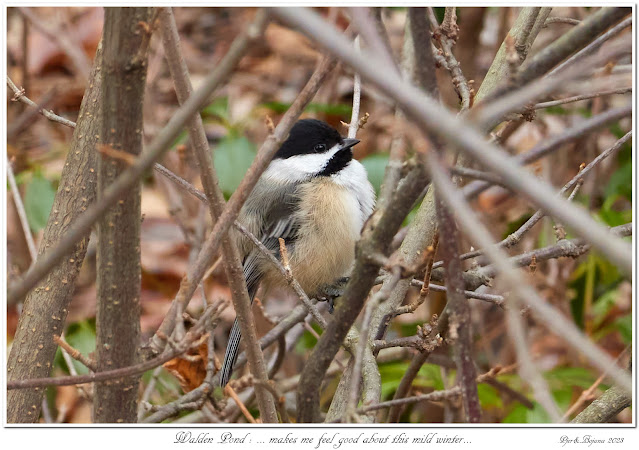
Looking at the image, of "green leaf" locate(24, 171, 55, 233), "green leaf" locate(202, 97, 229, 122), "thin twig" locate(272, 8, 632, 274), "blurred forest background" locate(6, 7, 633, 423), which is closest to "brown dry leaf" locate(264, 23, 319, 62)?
"blurred forest background" locate(6, 7, 633, 423)

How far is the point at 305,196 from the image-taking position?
291 cm

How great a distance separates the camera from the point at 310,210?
2887 millimetres

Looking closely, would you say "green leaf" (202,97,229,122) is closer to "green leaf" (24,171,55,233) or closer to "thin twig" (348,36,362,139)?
"green leaf" (24,171,55,233)

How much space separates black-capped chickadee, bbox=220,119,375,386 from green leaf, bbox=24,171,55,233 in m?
0.79

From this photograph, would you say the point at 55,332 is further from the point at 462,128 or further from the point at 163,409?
the point at 462,128

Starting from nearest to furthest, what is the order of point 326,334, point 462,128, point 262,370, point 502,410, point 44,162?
1. point 462,128
2. point 326,334
3. point 262,370
4. point 502,410
5. point 44,162

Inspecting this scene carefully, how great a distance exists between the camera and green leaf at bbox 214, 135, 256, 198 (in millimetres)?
3071

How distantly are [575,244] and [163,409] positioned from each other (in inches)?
50.5

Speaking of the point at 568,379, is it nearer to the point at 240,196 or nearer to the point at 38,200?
the point at 240,196

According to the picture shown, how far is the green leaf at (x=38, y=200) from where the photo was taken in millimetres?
2805

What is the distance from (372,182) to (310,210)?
362 millimetres

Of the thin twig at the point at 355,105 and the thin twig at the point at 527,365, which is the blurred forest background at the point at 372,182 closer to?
the thin twig at the point at 355,105

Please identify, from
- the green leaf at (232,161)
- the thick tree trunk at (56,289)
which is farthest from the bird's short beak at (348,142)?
the thick tree trunk at (56,289)
